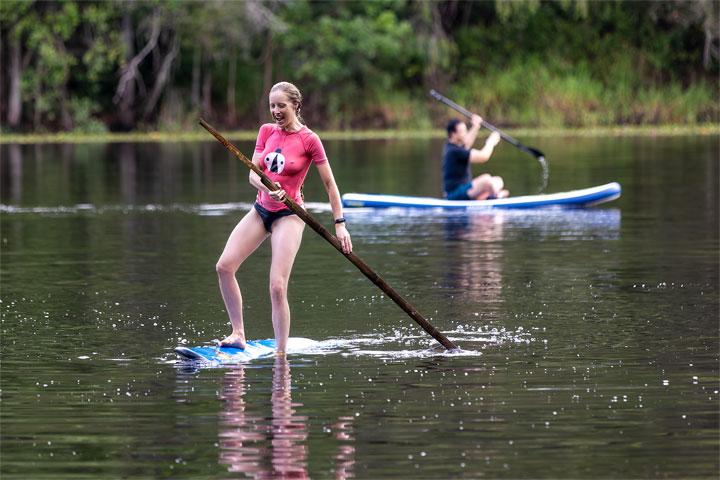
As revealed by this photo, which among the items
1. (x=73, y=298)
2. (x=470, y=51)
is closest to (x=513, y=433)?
(x=73, y=298)

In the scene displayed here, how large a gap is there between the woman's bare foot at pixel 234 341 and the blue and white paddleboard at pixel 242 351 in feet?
0.08

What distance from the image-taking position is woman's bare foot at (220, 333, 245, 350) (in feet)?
31.0

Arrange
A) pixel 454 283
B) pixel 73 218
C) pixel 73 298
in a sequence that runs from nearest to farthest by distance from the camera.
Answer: pixel 73 298 → pixel 454 283 → pixel 73 218

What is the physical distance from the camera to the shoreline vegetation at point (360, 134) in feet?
145

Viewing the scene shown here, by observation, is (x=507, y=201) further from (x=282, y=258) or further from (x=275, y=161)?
(x=275, y=161)

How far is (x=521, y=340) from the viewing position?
983 cm

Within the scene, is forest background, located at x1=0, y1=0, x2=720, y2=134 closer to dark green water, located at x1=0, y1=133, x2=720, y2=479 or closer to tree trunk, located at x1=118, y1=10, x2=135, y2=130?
tree trunk, located at x1=118, y1=10, x2=135, y2=130

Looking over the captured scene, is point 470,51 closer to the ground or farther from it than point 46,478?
farther from it

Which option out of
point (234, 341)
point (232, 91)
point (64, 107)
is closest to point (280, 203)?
point (234, 341)

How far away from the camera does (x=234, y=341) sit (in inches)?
373

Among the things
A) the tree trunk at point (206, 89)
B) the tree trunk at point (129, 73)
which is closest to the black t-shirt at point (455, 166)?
the tree trunk at point (129, 73)

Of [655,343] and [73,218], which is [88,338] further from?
[73,218]

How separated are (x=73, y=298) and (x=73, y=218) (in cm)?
788

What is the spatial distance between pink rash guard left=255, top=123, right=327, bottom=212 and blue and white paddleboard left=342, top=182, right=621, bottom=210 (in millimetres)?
11130
